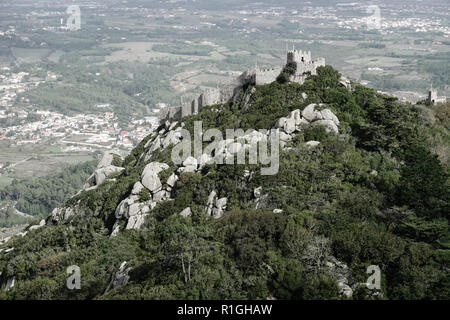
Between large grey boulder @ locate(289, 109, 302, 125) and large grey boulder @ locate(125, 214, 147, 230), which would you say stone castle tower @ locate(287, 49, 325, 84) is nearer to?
large grey boulder @ locate(289, 109, 302, 125)

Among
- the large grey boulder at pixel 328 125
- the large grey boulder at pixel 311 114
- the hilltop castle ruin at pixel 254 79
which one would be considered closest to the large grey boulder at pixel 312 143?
the large grey boulder at pixel 328 125

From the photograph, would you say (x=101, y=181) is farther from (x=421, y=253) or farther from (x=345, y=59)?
(x=345, y=59)

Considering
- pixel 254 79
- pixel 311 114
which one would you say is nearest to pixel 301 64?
pixel 254 79

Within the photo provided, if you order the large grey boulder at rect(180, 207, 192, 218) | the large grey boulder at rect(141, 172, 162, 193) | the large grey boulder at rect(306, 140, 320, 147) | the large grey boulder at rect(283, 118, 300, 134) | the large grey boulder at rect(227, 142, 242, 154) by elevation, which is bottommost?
the large grey boulder at rect(180, 207, 192, 218)

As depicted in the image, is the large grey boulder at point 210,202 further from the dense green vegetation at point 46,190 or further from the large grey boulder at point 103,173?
the dense green vegetation at point 46,190

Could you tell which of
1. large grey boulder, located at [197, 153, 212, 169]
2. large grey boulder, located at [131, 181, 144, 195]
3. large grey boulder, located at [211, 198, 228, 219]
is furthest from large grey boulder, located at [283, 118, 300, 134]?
large grey boulder, located at [131, 181, 144, 195]
